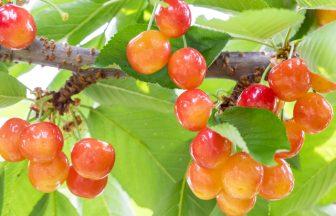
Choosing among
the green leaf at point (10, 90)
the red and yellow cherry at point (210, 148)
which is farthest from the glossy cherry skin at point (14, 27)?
the red and yellow cherry at point (210, 148)

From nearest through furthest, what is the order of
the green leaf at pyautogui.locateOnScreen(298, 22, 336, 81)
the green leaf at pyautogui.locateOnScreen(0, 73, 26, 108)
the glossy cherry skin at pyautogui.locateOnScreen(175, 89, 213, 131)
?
the green leaf at pyautogui.locateOnScreen(298, 22, 336, 81) → the glossy cherry skin at pyautogui.locateOnScreen(175, 89, 213, 131) → the green leaf at pyautogui.locateOnScreen(0, 73, 26, 108)

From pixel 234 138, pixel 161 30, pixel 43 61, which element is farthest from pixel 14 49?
pixel 234 138

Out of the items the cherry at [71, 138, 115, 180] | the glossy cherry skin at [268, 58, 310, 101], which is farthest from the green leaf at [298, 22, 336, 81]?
the cherry at [71, 138, 115, 180]

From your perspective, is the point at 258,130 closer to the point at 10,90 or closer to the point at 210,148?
the point at 210,148

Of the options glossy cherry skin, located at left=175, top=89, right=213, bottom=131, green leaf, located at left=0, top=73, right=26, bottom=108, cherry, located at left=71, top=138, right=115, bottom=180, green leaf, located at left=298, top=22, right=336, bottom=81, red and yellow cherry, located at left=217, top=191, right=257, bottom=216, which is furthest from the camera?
green leaf, located at left=0, top=73, right=26, bottom=108

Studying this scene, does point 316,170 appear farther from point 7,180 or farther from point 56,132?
point 7,180

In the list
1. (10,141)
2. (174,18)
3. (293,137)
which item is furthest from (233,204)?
(10,141)

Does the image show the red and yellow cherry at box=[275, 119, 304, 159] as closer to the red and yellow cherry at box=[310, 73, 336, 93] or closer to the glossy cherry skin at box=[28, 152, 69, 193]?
the red and yellow cherry at box=[310, 73, 336, 93]
